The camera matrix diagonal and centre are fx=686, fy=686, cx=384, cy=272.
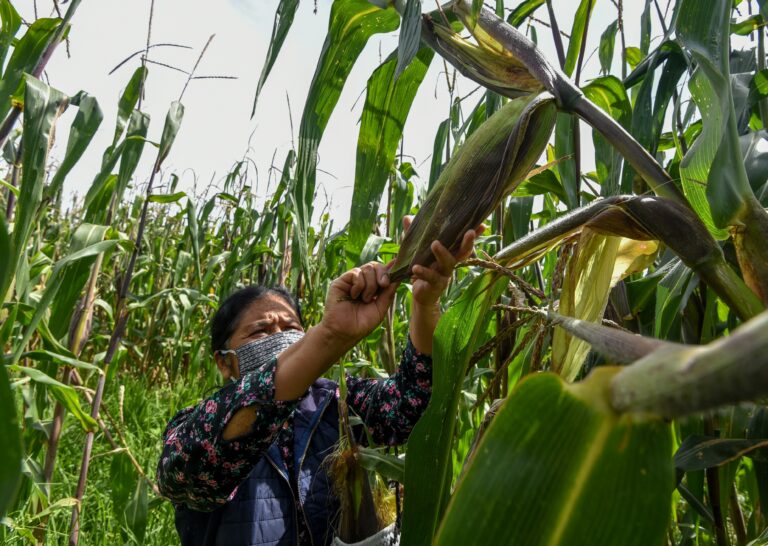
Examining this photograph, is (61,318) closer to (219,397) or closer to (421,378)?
(219,397)

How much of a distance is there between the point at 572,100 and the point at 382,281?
0.39 meters

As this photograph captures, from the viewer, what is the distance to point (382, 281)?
891mm

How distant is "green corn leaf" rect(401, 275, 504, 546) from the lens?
1.98 feet

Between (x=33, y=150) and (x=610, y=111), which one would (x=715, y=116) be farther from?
(x=33, y=150)

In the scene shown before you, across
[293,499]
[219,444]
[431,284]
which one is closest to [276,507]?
[293,499]

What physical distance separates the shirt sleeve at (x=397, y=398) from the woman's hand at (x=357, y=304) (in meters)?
0.25

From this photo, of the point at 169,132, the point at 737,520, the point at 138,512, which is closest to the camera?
the point at 737,520

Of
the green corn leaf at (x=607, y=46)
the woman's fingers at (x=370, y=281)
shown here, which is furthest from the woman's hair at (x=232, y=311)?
the green corn leaf at (x=607, y=46)

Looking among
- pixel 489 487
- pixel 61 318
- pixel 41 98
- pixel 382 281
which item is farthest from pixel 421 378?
pixel 489 487

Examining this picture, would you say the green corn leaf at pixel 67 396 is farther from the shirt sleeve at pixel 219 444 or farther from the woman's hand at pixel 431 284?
the woman's hand at pixel 431 284

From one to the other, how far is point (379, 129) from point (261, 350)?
782 millimetres

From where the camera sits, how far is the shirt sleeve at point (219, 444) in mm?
1216

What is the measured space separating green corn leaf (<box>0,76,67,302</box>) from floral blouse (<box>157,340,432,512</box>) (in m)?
0.51

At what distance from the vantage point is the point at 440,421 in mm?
639
